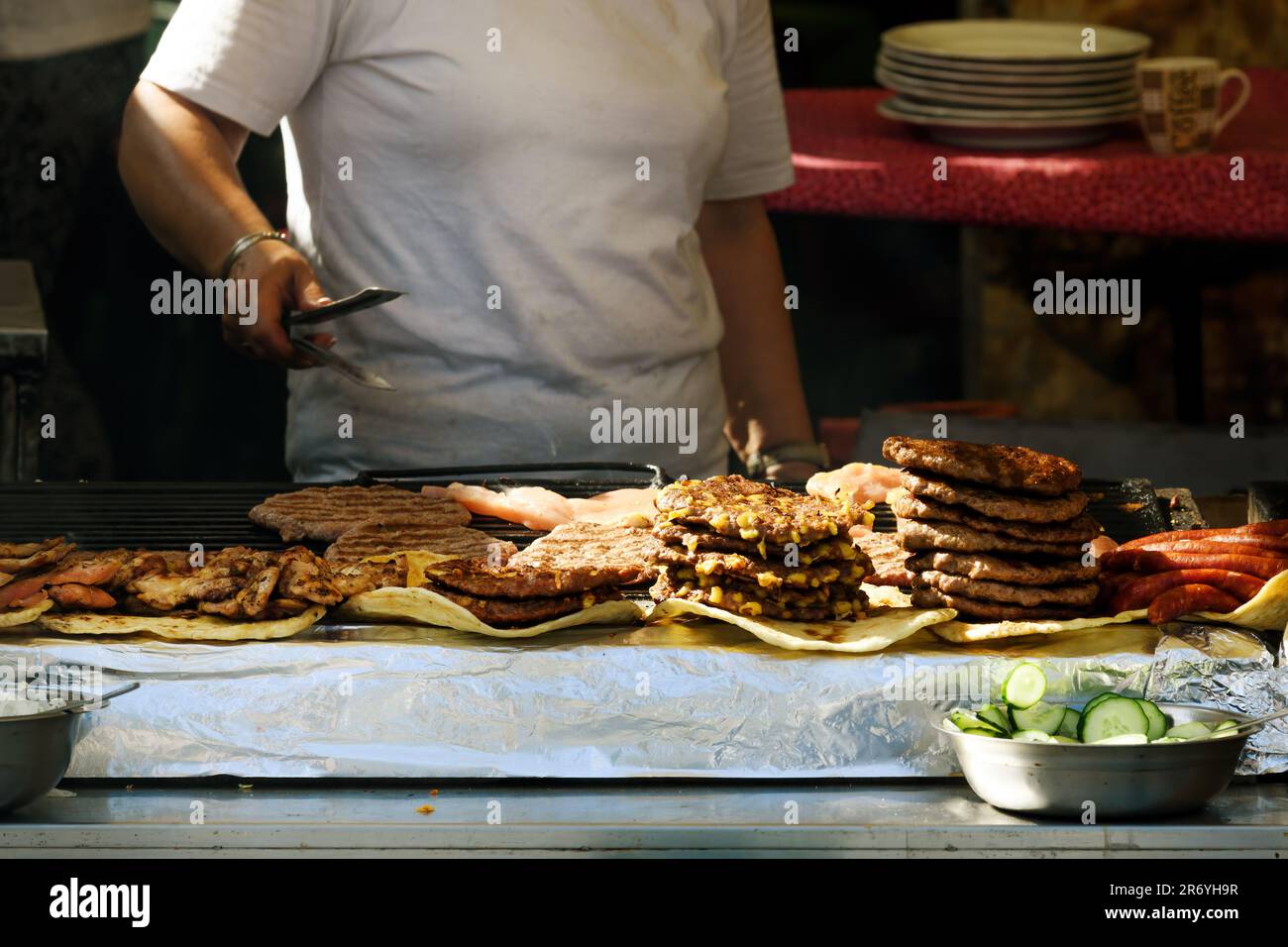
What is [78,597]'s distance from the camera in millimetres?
2504

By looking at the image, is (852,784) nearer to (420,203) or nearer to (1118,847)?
(1118,847)

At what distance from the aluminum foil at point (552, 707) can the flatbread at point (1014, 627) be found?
0.07 metres

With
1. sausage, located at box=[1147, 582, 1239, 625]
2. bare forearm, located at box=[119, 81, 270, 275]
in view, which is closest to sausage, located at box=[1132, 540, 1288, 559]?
sausage, located at box=[1147, 582, 1239, 625]

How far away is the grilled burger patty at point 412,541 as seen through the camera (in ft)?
9.52

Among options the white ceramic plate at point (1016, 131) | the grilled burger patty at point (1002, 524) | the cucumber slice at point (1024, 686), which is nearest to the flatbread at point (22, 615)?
the grilled burger patty at point (1002, 524)

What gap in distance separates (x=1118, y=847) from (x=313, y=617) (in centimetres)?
119

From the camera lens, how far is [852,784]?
2332 mm

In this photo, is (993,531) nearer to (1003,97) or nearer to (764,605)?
(764,605)

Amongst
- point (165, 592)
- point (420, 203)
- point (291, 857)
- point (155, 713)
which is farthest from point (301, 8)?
point (291, 857)

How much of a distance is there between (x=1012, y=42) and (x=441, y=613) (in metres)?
3.31

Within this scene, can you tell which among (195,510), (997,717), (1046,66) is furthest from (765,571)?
(1046,66)

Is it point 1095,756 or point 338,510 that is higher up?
point 338,510

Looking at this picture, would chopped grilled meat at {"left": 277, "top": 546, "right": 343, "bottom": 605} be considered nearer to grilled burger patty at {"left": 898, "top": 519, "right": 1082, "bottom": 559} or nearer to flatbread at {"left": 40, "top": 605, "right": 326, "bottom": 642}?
flatbread at {"left": 40, "top": 605, "right": 326, "bottom": 642}

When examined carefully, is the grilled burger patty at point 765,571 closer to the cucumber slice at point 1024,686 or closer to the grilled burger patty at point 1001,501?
the grilled burger patty at point 1001,501
